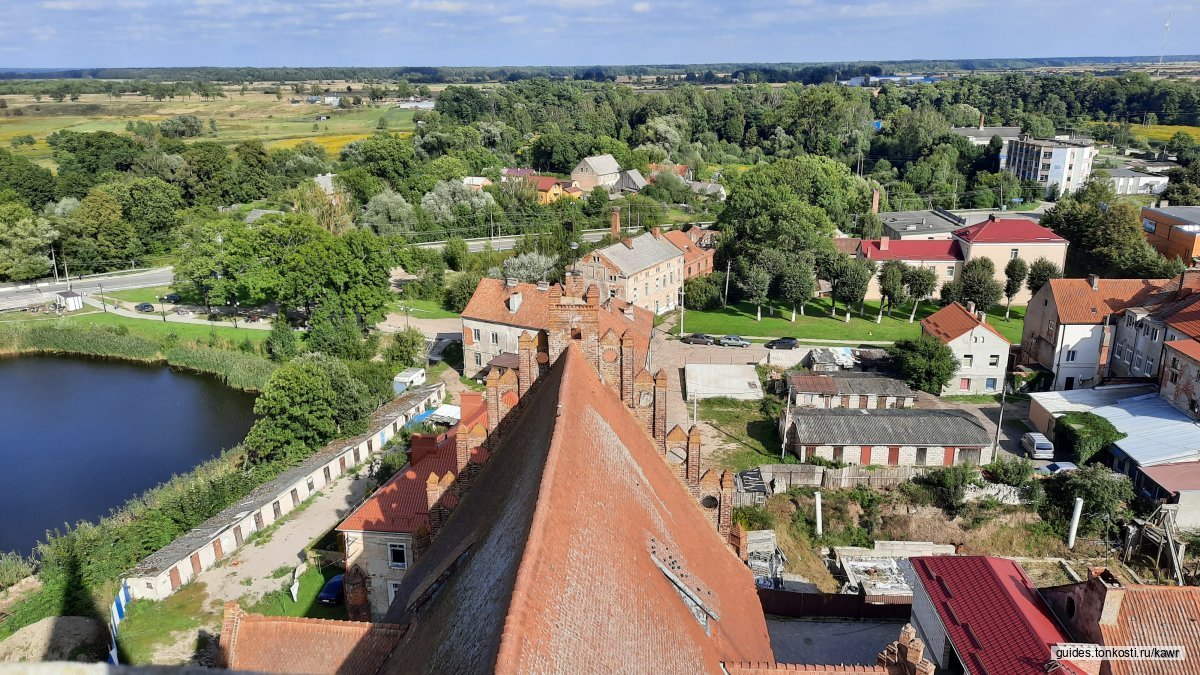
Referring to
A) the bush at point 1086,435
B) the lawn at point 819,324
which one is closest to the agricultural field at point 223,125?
the lawn at point 819,324

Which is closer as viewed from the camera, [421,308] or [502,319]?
[502,319]

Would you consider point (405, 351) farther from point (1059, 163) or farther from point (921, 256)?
point (1059, 163)

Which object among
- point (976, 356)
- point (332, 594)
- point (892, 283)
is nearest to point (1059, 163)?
point (892, 283)

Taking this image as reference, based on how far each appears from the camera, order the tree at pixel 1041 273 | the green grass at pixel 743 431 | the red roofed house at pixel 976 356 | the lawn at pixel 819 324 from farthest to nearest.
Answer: the tree at pixel 1041 273 < the lawn at pixel 819 324 < the red roofed house at pixel 976 356 < the green grass at pixel 743 431

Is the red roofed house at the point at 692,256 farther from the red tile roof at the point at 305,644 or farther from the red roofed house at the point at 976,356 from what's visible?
the red tile roof at the point at 305,644

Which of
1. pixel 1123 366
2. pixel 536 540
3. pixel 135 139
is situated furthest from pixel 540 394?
pixel 135 139
